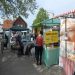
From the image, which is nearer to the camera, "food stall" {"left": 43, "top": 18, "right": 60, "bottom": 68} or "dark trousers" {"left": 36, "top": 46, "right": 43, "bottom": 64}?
"food stall" {"left": 43, "top": 18, "right": 60, "bottom": 68}

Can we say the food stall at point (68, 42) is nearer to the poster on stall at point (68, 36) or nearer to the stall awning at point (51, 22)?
the poster on stall at point (68, 36)

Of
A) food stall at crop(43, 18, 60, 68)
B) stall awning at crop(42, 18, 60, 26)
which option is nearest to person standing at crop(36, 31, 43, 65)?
stall awning at crop(42, 18, 60, 26)

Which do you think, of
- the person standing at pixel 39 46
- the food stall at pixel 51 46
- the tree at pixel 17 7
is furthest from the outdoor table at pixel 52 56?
the tree at pixel 17 7

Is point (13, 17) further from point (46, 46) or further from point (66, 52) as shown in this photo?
point (66, 52)

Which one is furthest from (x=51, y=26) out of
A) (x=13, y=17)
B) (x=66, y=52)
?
(x=13, y=17)

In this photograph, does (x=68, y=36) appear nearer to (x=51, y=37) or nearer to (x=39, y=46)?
(x=51, y=37)

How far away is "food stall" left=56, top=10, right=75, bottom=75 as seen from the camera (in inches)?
459

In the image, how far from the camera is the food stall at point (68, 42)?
38.2ft

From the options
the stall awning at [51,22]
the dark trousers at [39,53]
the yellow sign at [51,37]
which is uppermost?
the stall awning at [51,22]

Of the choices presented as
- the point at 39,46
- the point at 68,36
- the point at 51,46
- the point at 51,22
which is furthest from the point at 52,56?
the point at 68,36

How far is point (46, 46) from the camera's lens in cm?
1775

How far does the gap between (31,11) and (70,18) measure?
74.9 feet

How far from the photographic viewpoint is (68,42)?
12055mm

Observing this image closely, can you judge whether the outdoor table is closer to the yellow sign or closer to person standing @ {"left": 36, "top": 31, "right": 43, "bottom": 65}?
the yellow sign
